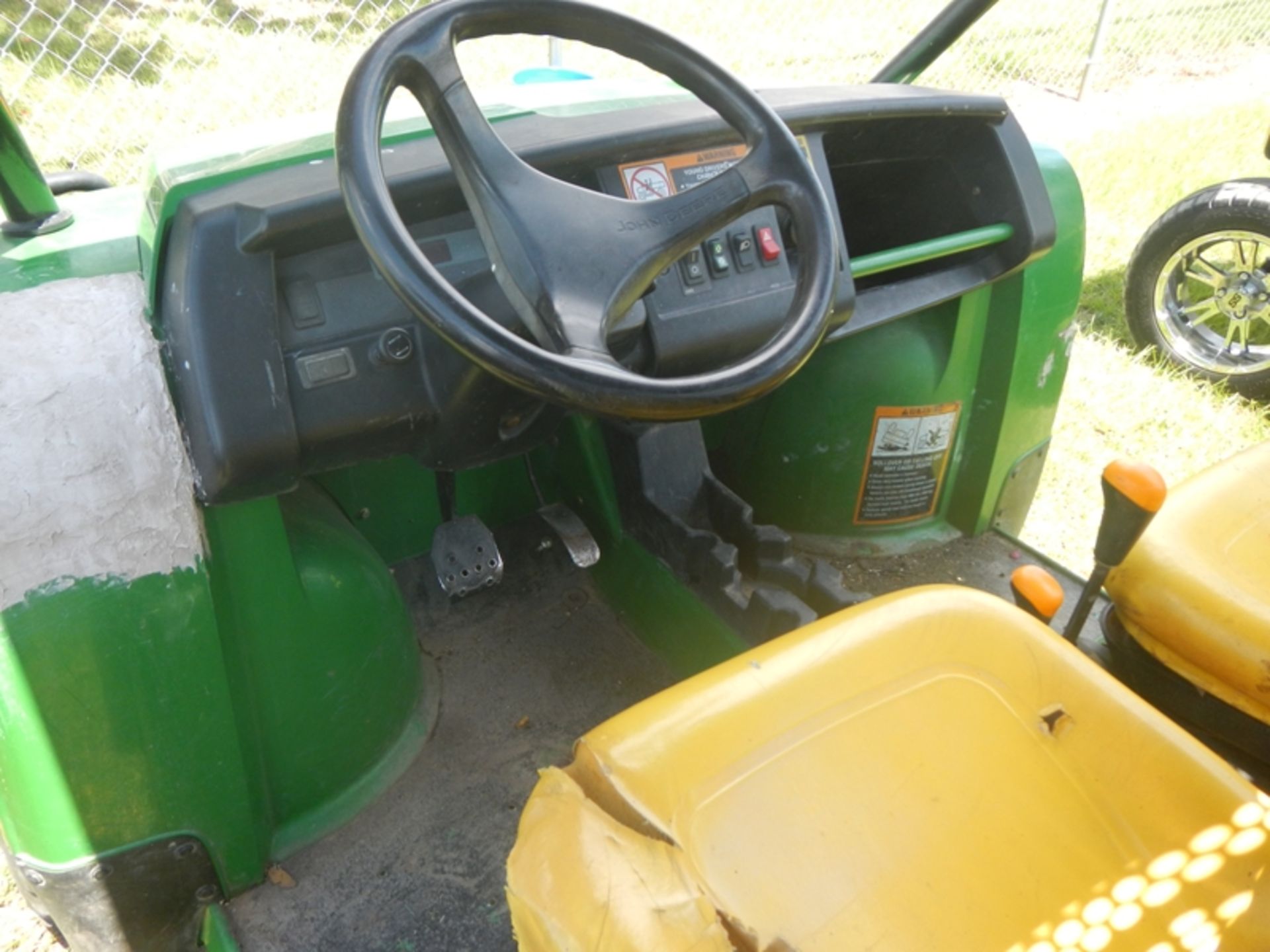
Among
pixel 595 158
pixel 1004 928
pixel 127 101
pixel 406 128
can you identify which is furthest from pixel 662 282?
pixel 127 101

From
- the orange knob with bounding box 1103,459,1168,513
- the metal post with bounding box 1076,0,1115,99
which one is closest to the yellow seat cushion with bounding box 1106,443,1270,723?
the orange knob with bounding box 1103,459,1168,513

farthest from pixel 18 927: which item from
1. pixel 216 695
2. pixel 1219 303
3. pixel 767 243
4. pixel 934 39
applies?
pixel 1219 303

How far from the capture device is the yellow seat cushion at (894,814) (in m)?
→ 0.79

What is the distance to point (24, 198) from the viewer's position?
1.38 meters

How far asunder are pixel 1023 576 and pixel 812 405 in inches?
26.3

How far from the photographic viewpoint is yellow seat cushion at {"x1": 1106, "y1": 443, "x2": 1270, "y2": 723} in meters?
1.08

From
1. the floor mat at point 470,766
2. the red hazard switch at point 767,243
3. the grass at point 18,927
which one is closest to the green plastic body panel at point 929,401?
the floor mat at point 470,766

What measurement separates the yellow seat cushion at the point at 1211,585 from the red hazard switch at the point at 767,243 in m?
0.54

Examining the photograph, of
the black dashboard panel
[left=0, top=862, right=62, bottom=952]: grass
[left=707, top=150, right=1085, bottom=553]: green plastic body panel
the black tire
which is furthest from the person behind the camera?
the black tire

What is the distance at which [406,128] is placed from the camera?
48.9 inches

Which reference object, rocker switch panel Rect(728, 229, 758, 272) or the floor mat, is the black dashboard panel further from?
the floor mat

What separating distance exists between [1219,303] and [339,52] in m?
3.37

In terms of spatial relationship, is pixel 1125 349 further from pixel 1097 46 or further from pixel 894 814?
pixel 1097 46

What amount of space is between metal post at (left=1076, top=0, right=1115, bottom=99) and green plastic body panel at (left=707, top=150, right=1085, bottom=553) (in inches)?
156
